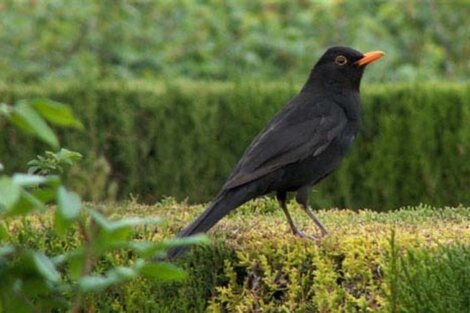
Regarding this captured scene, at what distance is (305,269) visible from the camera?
4.84 metres

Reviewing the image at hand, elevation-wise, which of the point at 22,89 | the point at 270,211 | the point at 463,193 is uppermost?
the point at 22,89

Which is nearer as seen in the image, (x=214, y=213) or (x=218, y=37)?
(x=214, y=213)

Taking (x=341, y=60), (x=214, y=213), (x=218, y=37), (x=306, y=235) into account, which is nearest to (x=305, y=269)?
(x=306, y=235)

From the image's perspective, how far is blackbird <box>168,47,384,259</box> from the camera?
5922 millimetres

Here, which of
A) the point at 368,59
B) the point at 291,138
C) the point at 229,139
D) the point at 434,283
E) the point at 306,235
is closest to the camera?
the point at 434,283

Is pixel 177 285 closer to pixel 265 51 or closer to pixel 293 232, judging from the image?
pixel 293 232

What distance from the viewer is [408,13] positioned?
570 inches

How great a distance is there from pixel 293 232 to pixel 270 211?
1458 millimetres

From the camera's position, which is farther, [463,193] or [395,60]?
[395,60]

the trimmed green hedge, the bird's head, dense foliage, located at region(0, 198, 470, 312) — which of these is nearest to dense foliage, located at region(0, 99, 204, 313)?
dense foliage, located at region(0, 198, 470, 312)

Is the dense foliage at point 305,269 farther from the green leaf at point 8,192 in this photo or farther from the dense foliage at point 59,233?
the green leaf at point 8,192

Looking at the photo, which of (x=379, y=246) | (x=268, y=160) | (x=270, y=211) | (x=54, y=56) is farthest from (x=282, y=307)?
(x=54, y=56)

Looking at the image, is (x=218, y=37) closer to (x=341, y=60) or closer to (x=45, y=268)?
(x=341, y=60)

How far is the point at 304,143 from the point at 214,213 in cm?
91
